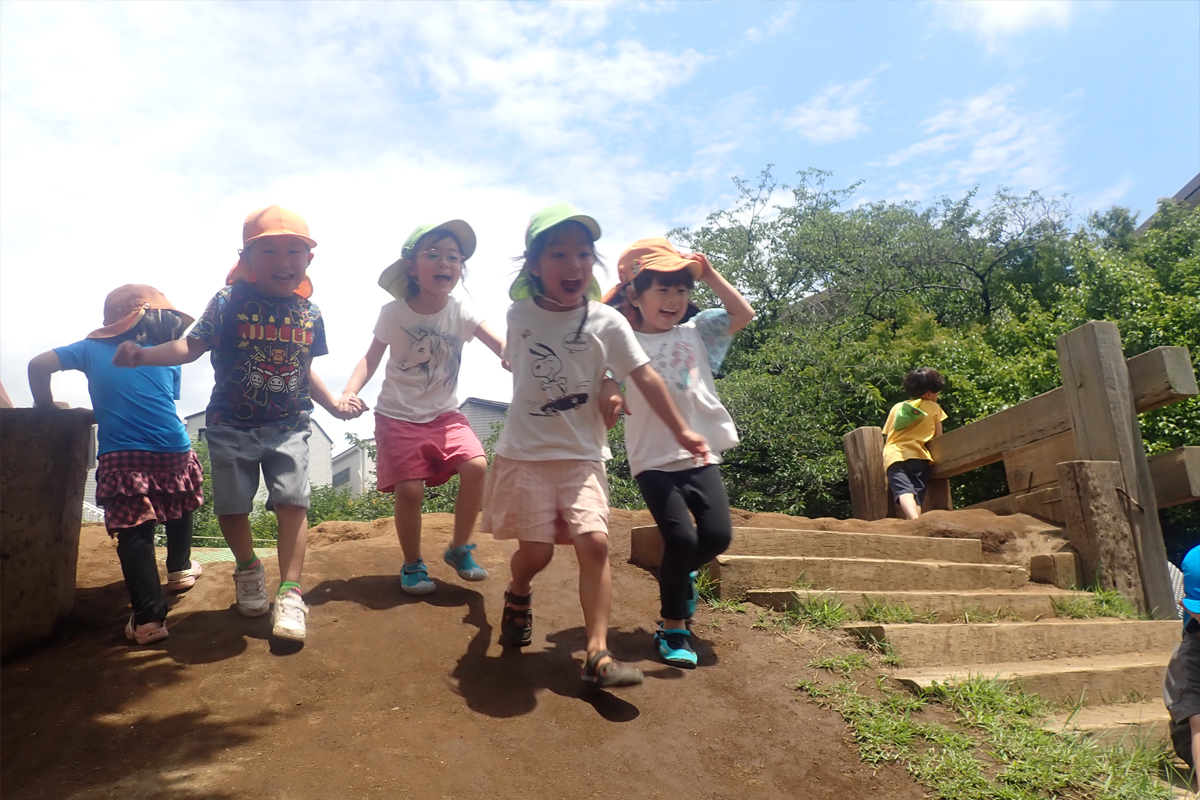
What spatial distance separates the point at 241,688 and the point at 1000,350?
14.0 m

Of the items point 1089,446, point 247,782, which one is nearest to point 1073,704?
point 1089,446

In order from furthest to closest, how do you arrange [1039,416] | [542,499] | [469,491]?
[1039,416] → [469,491] → [542,499]

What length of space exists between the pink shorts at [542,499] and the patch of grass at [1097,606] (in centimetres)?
289

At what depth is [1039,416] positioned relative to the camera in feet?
19.4

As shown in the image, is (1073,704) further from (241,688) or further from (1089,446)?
(241,688)

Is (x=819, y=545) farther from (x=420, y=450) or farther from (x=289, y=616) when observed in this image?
(x=289, y=616)

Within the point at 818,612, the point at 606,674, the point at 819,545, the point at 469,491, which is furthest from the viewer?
the point at 819,545

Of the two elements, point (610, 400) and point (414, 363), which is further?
point (414, 363)

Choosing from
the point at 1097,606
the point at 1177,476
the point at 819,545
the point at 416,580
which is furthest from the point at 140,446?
the point at 1177,476

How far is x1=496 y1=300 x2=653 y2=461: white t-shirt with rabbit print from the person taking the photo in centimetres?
319

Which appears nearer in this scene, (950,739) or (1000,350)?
(950,739)

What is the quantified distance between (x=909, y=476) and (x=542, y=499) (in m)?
4.58

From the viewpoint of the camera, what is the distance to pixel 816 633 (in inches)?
144

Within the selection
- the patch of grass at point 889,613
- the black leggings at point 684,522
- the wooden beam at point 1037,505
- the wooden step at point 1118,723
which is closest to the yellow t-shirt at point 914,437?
the wooden beam at point 1037,505
